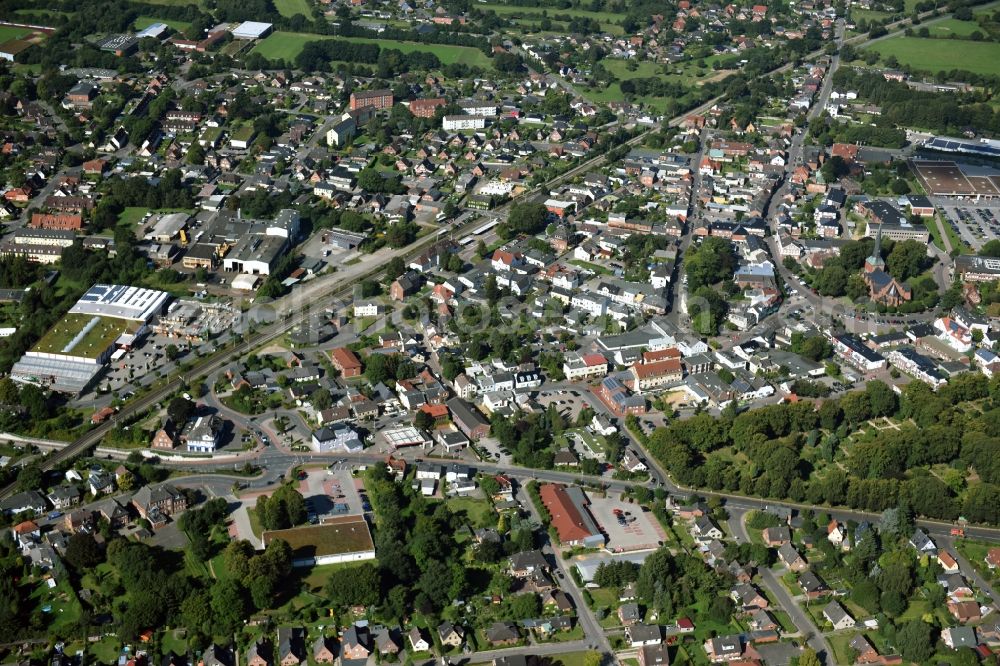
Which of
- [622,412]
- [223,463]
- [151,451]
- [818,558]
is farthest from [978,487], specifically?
[151,451]

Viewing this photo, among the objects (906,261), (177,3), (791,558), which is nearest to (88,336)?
(791,558)

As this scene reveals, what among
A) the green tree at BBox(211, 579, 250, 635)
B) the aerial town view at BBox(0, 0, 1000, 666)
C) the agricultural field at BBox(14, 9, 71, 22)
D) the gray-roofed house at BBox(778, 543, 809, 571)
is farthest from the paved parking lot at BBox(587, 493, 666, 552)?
the agricultural field at BBox(14, 9, 71, 22)

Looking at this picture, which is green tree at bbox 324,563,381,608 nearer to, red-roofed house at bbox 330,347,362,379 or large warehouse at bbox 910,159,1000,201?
red-roofed house at bbox 330,347,362,379

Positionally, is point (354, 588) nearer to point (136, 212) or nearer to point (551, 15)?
point (136, 212)

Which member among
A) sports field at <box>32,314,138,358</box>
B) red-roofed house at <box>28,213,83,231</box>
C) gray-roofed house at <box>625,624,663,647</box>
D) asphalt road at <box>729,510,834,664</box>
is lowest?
red-roofed house at <box>28,213,83,231</box>

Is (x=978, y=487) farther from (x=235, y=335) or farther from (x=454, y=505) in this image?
(x=235, y=335)

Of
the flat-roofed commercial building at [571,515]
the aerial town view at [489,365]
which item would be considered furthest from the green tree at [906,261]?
the flat-roofed commercial building at [571,515]
